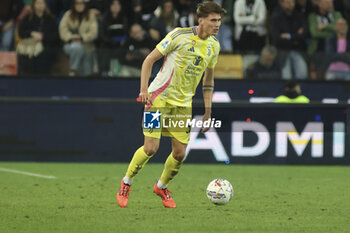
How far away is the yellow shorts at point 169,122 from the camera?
287 inches

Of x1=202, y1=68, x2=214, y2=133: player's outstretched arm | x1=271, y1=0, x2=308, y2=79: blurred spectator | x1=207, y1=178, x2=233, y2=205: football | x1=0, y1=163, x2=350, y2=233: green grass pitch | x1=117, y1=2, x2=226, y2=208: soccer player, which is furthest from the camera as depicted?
x1=271, y1=0, x2=308, y2=79: blurred spectator

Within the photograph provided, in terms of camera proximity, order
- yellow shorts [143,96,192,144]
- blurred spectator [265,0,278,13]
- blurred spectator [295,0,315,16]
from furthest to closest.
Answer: blurred spectator [295,0,315,16], blurred spectator [265,0,278,13], yellow shorts [143,96,192,144]

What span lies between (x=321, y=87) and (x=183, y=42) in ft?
18.7

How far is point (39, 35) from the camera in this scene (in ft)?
40.7

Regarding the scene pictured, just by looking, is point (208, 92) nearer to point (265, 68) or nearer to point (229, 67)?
point (229, 67)

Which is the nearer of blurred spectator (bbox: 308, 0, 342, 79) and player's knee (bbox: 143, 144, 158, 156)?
player's knee (bbox: 143, 144, 158, 156)

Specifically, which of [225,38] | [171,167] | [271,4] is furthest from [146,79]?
[271,4]

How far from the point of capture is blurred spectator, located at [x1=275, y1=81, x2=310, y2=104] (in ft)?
40.1

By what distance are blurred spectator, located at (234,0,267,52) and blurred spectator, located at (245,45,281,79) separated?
0.55 metres

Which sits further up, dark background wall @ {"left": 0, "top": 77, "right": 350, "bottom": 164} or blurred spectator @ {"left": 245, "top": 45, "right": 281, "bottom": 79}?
blurred spectator @ {"left": 245, "top": 45, "right": 281, "bottom": 79}

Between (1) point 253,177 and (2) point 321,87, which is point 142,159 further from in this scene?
(2) point 321,87

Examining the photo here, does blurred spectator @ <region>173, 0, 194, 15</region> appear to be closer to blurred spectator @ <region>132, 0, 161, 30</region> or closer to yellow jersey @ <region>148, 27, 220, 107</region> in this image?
blurred spectator @ <region>132, 0, 161, 30</region>

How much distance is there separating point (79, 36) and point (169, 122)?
557 centimetres

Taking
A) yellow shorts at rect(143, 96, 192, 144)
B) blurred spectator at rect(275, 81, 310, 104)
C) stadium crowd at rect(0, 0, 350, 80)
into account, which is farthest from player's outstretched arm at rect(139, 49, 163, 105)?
blurred spectator at rect(275, 81, 310, 104)
